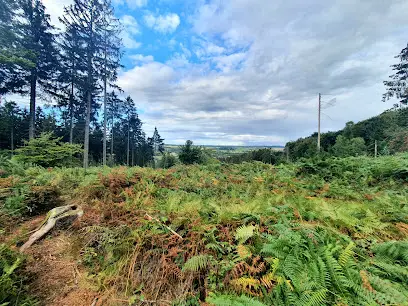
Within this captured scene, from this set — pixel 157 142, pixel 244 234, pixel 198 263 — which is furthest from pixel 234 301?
pixel 157 142

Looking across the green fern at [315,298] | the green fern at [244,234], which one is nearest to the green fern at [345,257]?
the green fern at [315,298]

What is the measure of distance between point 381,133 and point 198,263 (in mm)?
39306

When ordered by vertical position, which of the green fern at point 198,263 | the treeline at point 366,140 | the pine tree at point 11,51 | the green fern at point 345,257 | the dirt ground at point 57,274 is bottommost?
the dirt ground at point 57,274

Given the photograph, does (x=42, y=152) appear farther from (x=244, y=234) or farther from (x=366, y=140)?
(x=366, y=140)

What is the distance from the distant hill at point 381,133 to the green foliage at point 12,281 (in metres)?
15.9

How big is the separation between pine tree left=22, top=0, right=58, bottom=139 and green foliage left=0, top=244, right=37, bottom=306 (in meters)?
16.6

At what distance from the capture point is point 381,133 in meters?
29.4

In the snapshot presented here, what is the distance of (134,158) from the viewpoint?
43.4 meters

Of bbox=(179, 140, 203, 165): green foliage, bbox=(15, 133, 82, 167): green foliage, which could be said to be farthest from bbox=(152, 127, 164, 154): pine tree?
bbox=(15, 133, 82, 167): green foliage

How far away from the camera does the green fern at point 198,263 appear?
1978 millimetres

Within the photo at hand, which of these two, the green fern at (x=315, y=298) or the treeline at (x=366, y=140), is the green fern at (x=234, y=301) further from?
the treeline at (x=366, y=140)

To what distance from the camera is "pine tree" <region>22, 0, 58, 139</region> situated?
1500 centimetres

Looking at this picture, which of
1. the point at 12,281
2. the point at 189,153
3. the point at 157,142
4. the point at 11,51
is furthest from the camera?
the point at 157,142

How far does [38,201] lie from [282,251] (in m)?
4.77
